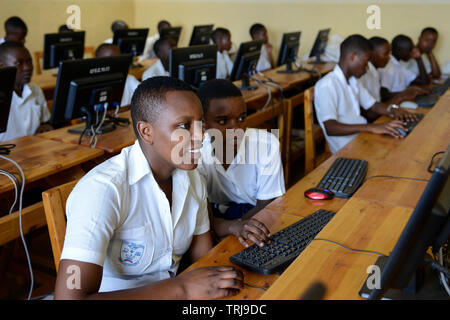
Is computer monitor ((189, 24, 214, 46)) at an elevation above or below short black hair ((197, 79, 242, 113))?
above

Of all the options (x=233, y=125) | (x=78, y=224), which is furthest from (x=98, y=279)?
(x=233, y=125)

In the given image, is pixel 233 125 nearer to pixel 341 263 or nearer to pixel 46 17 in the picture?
pixel 341 263

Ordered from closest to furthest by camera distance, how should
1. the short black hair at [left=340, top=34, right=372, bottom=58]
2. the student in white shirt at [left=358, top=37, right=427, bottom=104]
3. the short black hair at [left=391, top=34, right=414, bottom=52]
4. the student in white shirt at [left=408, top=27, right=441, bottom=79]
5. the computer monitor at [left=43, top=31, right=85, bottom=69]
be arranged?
the short black hair at [left=340, top=34, right=372, bottom=58] < the student in white shirt at [left=358, top=37, right=427, bottom=104] < the computer monitor at [left=43, top=31, right=85, bottom=69] < the short black hair at [left=391, top=34, right=414, bottom=52] < the student in white shirt at [left=408, top=27, right=441, bottom=79]

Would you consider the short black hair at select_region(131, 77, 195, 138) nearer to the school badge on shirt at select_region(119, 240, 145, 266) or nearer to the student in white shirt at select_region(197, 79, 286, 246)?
the school badge on shirt at select_region(119, 240, 145, 266)

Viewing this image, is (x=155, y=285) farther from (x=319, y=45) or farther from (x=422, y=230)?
(x=319, y=45)

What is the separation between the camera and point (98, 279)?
0.97m

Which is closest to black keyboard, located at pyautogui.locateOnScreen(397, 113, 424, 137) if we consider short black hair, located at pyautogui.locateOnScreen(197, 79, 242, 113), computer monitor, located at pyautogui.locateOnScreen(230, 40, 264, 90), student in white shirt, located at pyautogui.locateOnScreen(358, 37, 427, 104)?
student in white shirt, located at pyautogui.locateOnScreen(358, 37, 427, 104)

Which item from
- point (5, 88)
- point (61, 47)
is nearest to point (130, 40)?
point (61, 47)

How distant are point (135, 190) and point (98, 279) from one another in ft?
0.80

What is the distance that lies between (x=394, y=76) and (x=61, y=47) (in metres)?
3.17

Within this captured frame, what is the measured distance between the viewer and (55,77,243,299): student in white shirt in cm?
96

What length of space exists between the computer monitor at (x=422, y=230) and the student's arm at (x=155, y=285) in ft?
1.07

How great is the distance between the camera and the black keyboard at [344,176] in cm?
160

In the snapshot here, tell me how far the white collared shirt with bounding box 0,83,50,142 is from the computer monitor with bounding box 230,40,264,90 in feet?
4.50
